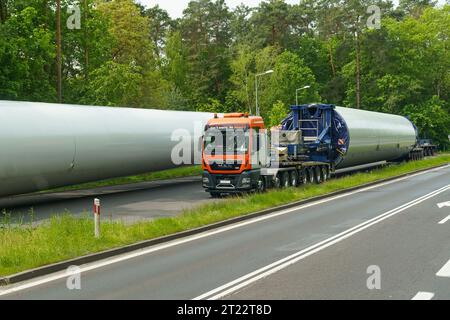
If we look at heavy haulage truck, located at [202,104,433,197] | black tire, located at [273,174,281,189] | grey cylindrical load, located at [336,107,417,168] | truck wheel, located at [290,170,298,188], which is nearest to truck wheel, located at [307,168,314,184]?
heavy haulage truck, located at [202,104,433,197]

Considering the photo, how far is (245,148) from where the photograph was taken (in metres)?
20.3

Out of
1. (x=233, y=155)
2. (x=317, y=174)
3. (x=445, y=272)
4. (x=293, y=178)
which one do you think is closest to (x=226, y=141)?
(x=233, y=155)

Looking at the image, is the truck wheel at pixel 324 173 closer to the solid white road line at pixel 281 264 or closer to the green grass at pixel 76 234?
the green grass at pixel 76 234

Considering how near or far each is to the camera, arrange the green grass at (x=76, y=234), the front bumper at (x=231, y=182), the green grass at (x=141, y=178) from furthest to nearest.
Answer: the green grass at (x=141, y=178)
the front bumper at (x=231, y=182)
the green grass at (x=76, y=234)

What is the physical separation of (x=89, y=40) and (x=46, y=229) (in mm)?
32217

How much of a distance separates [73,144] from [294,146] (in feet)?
Result: 36.2

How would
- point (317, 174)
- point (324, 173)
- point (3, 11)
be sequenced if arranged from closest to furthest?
point (317, 174), point (324, 173), point (3, 11)

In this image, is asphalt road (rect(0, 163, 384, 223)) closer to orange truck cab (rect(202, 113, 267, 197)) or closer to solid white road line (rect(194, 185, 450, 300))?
orange truck cab (rect(202, 113, 267, 197))

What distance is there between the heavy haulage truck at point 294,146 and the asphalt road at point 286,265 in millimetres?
5136

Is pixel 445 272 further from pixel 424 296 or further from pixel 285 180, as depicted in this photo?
pixel 285 180

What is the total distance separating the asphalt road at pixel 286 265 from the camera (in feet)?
25.8

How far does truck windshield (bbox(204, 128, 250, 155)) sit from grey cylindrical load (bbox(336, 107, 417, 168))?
964 centimetres

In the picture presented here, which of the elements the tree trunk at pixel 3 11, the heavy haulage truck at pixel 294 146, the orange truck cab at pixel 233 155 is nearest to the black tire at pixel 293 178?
the heavy haulage truck at pixel 294 146

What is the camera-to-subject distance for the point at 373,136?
32469 millimetres
